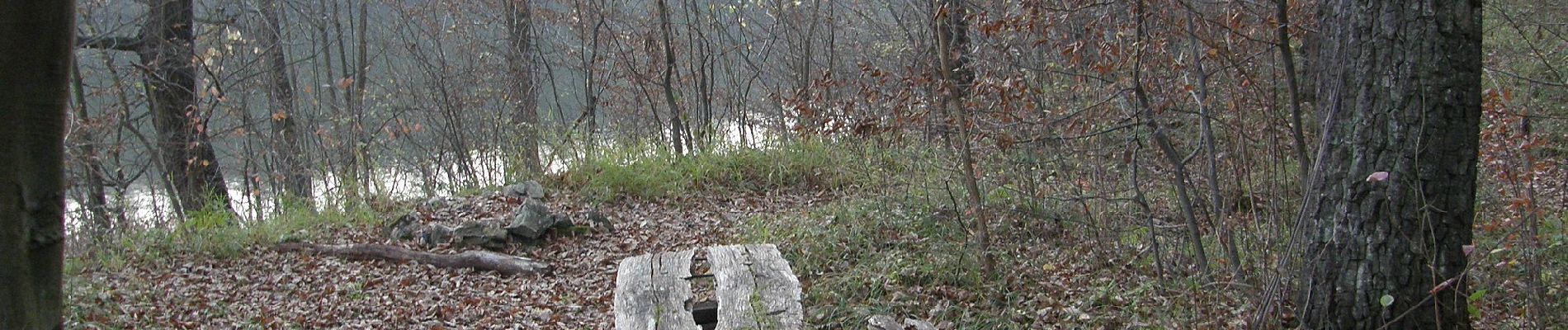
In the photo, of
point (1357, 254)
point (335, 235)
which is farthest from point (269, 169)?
point (1357, 254)

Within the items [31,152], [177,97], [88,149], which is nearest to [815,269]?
[31,152]

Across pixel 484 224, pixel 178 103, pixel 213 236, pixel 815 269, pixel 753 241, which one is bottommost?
pixel 815 269

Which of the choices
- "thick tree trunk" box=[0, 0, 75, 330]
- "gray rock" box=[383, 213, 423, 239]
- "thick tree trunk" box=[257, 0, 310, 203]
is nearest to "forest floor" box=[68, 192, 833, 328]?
"gray rock" box=[383, 213, 423, 239]

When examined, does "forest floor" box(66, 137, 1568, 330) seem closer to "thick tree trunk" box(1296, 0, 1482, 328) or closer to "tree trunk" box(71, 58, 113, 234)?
"thick tree trunk" box(1296, 0, 1482, 328)

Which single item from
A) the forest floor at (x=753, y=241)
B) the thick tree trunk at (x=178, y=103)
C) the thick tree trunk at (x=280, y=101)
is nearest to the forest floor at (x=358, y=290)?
the forest floor at (x=753, y=241)

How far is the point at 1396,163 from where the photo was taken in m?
3.38

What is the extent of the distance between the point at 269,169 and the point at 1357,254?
47.2 ft

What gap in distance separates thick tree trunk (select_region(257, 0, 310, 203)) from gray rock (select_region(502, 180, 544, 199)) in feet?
18.4

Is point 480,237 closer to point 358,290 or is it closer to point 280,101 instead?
point 358,290

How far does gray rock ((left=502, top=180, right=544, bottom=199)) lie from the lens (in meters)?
9.45

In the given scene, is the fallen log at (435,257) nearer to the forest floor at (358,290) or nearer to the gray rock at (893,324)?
the forest floor at (358,290)

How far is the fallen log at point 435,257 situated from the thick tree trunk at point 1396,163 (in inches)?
206

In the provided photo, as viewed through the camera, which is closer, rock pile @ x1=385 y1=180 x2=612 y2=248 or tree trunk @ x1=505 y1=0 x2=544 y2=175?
rock pile @ x1=385 y1=180 x2=612 y2=248

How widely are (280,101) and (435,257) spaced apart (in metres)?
8.49
